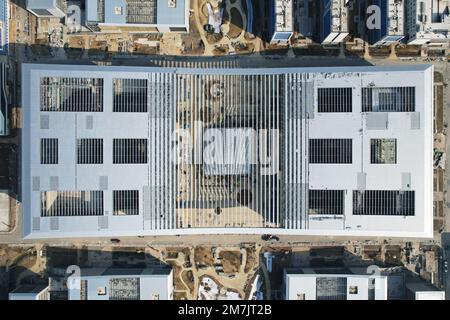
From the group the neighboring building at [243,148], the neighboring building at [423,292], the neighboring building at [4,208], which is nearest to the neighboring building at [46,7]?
the neighboring building at [243,148]

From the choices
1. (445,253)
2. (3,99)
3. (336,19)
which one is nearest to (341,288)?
(445,253)

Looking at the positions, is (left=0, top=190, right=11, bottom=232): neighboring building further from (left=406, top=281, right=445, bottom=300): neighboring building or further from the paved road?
the paved road

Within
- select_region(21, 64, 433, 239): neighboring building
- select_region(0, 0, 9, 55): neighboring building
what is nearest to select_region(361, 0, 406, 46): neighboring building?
select_region(21, 64, 433, 239): neighboring building

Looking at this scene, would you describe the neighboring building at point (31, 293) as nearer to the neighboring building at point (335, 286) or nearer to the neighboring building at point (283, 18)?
the neighboring building at point (335, 286)

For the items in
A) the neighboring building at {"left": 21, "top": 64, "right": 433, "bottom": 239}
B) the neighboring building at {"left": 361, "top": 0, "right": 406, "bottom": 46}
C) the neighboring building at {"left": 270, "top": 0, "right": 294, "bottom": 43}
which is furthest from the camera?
the neighboring building at {"left": 361, "top": 0, "right": 406, "bottom": 46}

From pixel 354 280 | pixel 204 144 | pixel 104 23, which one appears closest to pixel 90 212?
pixel 204 144
